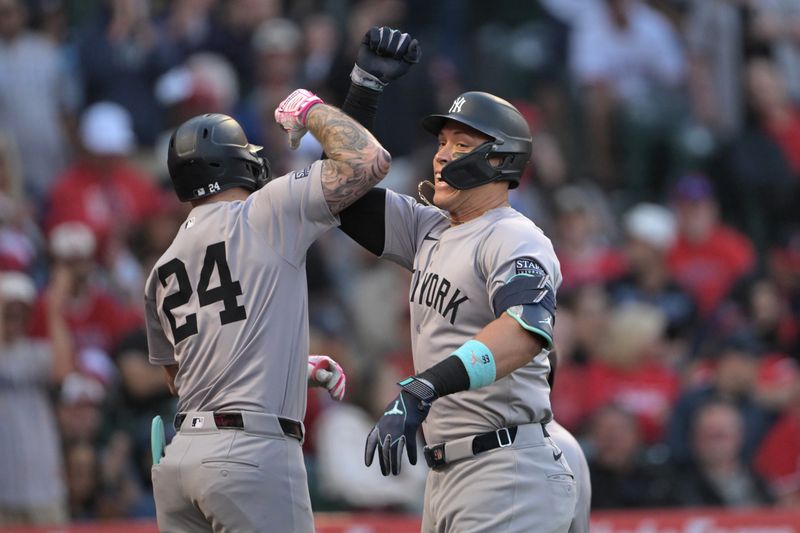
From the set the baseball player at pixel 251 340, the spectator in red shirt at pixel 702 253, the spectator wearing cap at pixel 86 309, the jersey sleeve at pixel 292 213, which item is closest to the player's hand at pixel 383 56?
the baseball player at pixel 251 340

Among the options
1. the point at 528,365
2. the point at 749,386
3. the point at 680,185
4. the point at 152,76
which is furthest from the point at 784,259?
the point at 528,365

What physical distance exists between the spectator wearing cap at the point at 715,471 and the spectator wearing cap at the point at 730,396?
0.28 feet

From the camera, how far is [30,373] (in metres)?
9.33

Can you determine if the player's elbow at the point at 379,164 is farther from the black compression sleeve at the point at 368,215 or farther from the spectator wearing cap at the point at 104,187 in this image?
the spectator wearing cap at the point at 104,187

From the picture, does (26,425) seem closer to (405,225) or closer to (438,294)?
(405,225)

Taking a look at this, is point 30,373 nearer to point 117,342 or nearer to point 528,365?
point 117,342

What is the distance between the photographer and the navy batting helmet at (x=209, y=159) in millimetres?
5801

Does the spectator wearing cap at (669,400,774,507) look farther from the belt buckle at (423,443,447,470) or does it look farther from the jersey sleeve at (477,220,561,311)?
the jersey sleeve at (477,220,561,311)

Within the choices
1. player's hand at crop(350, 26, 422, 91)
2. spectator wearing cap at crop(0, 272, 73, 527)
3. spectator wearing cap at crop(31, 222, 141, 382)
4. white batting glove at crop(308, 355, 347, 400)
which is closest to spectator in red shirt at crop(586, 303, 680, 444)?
spectator wearing cap at crop(31, 222, 141, 382)

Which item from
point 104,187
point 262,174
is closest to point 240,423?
point 262,174

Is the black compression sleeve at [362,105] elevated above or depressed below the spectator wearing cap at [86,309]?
above

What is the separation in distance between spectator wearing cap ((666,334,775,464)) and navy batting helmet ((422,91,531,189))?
4893 millimetres

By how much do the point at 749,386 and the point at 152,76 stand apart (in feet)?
17.5

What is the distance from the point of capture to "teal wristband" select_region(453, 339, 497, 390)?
5047 millimetres
